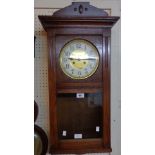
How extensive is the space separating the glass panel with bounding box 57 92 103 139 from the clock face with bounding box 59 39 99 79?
0.12 m

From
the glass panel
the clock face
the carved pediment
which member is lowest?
the glass panel

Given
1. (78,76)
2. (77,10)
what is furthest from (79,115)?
(77,10)

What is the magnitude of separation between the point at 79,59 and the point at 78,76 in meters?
0.09

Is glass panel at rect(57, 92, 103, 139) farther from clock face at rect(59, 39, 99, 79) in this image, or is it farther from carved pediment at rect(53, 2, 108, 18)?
carved pediment at rect(53, 2, 108, 18)

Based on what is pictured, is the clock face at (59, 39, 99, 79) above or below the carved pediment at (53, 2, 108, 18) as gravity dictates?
below

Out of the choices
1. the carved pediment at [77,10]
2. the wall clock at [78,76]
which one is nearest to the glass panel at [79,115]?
the wall clock at [78,76]

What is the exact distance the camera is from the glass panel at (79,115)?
108cm

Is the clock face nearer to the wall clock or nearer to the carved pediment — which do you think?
the wall clock

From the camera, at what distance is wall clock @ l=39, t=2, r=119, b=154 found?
104 centimetres

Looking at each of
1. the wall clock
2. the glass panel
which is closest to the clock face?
the wall clock

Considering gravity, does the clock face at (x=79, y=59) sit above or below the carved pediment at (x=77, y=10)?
below

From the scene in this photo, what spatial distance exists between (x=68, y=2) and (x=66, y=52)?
0.42m

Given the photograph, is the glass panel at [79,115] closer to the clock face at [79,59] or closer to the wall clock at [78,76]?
the wall clock at [78,76]
